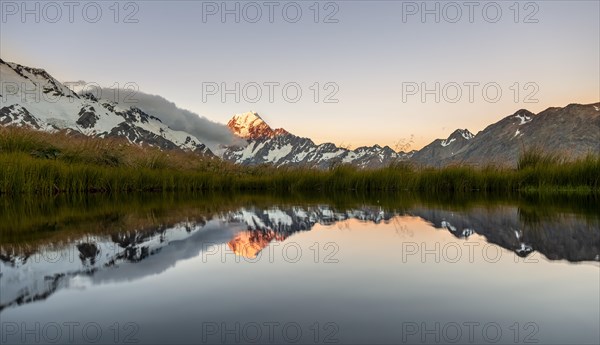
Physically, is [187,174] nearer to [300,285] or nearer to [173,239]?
[173,239]

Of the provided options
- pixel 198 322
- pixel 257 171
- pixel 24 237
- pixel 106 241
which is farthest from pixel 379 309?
pixel 257 171

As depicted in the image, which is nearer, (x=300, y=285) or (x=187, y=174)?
(x=300, y=285)

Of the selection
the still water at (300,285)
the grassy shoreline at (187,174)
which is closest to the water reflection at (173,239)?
the still water at (300,285)

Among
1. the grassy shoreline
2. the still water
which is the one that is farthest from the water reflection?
the grassy shoreline

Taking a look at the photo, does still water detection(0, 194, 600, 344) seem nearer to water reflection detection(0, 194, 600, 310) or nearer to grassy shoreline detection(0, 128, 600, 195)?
water reflection detection(0, 194, 600, 310)

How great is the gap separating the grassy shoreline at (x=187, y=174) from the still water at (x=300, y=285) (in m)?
7.57

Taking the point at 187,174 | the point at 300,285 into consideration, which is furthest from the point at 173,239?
the point at 187,174

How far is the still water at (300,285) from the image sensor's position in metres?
1.73

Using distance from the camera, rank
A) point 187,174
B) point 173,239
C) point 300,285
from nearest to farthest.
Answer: point 300,285 → point 173,239 → point 187,174

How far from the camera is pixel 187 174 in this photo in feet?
52.9

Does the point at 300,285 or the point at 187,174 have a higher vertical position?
the point at 187,174

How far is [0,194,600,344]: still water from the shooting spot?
5.68ft

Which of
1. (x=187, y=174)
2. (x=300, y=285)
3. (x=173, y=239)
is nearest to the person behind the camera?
(x=300, y=285)

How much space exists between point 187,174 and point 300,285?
14302 millimetres
